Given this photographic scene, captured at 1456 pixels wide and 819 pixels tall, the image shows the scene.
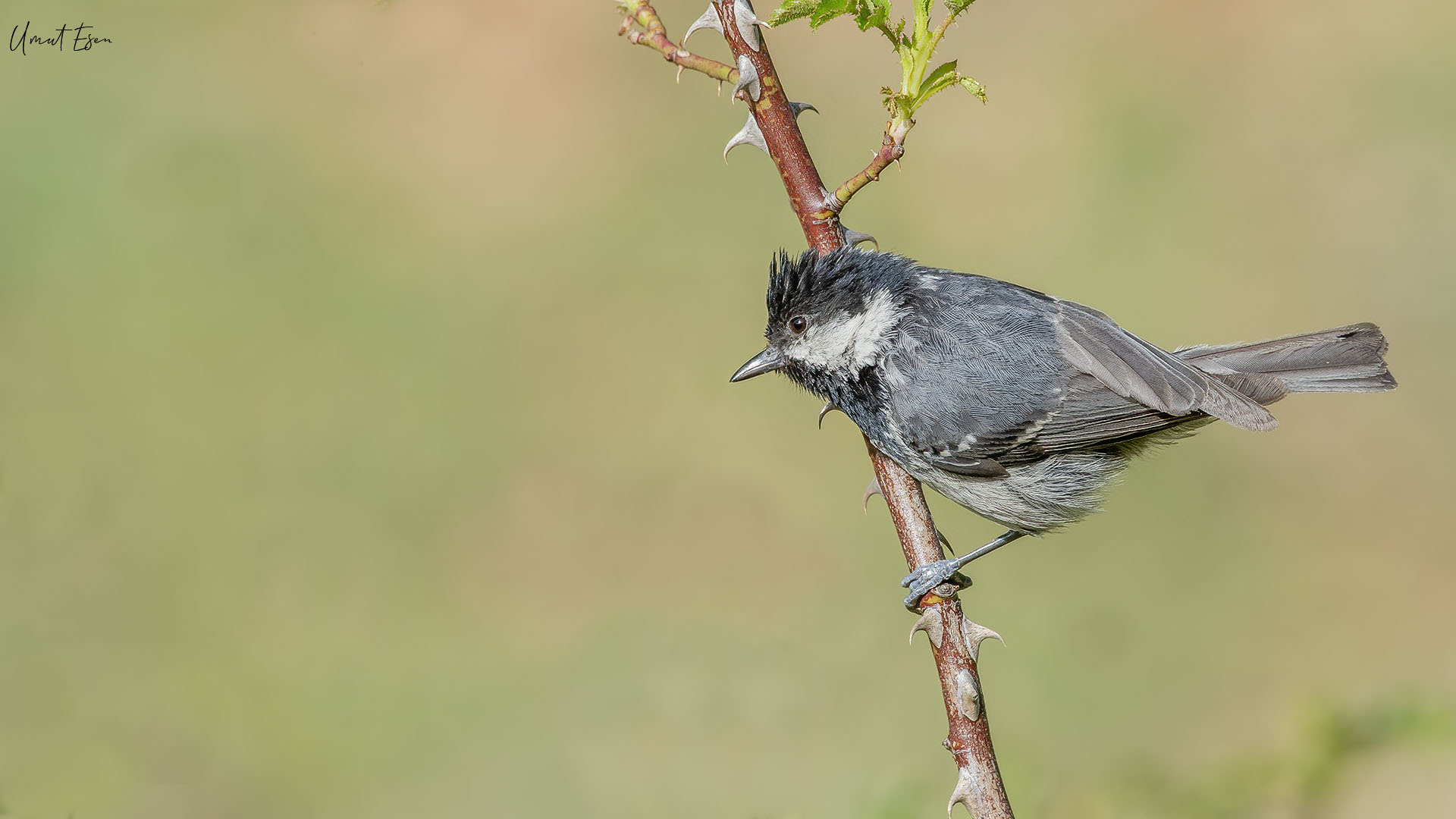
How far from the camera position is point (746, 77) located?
249 cm

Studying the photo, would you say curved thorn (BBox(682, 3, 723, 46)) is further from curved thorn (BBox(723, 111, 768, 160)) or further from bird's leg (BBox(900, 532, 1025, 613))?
bird's leg (BBox(900, 532, 1025, 613))

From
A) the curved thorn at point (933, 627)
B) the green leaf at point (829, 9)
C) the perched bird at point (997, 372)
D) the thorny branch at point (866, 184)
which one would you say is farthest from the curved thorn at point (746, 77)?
the curved thorn at point (933, 627)

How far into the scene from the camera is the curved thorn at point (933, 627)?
8.75 ft

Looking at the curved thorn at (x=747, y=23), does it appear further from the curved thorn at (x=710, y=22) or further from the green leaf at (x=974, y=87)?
the green leaf at (x=974, y=87)

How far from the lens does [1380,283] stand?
278 inches

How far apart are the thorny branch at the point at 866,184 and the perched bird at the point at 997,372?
0.48 metres

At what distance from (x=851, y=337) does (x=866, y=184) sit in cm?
101

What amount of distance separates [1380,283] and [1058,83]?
2358mm

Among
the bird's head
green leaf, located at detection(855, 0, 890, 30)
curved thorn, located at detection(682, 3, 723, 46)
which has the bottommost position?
green leaf, located at detection(855, 0, 890, 30)

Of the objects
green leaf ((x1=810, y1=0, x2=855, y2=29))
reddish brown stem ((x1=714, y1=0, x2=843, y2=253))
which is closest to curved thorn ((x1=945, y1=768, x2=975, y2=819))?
reddish brown stem ((x1=714, y1=0, x2=843, y2=253))

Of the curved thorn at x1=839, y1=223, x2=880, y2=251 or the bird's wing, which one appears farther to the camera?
the bird's wing

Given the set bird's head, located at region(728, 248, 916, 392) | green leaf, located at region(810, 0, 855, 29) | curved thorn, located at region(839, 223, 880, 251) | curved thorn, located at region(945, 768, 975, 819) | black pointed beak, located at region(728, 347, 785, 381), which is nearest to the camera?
green leaf, located at region(810, 0, 855, 29)

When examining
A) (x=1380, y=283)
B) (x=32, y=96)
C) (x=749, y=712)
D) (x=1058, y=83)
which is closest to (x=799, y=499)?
(x=749, y=712)

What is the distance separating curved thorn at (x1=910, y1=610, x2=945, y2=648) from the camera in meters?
2.67
